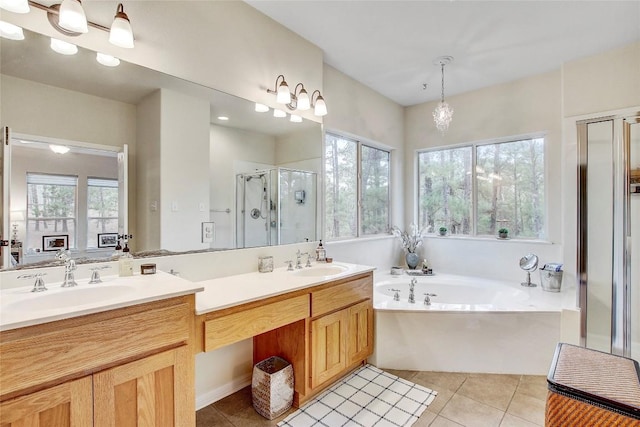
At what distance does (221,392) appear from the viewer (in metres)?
2.01

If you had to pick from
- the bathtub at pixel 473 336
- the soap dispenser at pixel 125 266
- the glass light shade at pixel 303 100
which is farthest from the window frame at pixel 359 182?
the soap dispenser at pixel 125 266

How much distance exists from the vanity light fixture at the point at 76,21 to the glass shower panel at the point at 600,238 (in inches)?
128

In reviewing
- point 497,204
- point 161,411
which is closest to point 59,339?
point 161,411

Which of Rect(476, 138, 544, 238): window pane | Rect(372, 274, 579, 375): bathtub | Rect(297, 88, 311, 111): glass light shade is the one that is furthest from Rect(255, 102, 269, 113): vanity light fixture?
Rect(476, 138, 544, 238): window pane

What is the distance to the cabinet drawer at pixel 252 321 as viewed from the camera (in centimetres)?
143

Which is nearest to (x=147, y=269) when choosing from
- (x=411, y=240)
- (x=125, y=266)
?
(x=125, y=266)

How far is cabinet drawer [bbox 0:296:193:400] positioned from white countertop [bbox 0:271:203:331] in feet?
0.13

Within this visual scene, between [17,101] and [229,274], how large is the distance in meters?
1.39

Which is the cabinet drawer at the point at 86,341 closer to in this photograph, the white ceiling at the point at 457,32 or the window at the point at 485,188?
the white ceiling at the point at 457,32

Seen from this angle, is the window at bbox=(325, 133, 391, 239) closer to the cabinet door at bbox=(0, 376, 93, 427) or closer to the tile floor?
the tile floor

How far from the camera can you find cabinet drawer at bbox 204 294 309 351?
1.43 m

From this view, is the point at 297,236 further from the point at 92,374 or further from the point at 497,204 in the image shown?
the point at 497,204

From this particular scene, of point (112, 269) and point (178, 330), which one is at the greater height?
point (112, 269)

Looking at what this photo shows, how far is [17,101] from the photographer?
52.8 inches
